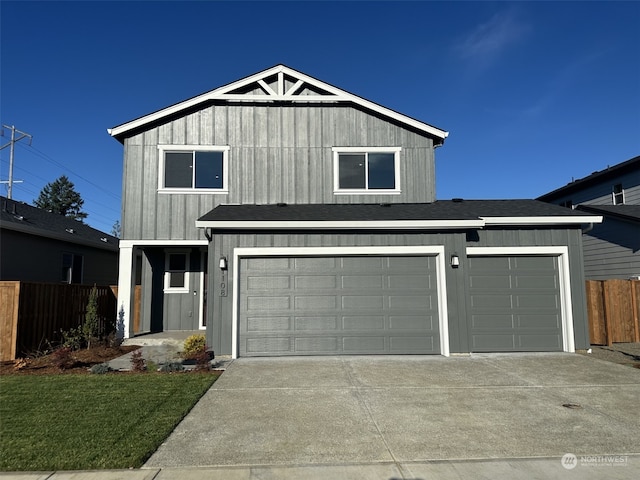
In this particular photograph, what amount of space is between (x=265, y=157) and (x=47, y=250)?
8.49 metres

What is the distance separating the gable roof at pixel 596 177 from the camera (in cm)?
1733

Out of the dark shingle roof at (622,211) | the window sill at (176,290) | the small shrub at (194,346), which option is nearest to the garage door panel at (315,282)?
the small shrub at (194,346)

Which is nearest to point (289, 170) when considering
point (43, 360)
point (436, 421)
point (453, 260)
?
point (453, 260)

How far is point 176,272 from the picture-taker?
13.6m

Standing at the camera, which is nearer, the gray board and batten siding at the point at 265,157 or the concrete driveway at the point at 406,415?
the concrete driveway at the point at 406,415

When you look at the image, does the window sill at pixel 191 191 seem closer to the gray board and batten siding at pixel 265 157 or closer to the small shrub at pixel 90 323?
the gray board and batten siding at pixel 265 157

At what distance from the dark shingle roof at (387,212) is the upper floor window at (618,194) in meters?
9.04

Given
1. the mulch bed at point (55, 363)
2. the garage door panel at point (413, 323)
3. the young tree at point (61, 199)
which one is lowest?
the mulch bed at point (55, 363)

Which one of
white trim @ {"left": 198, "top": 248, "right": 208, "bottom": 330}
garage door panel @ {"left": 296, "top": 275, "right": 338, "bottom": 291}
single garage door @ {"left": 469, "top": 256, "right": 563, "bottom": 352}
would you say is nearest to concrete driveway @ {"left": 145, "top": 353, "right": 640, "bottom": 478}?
single garage door @ {"left": 469, "top": 256, "right": 563, "bottom": 352}

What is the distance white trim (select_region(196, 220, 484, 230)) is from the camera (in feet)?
31.3

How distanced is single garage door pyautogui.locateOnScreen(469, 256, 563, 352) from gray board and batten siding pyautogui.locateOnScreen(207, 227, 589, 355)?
14 centimetres

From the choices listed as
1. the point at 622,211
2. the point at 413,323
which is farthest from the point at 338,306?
the point at 622,211

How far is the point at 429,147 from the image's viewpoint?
1277cm

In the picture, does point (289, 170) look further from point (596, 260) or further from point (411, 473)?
point (596, 260)
